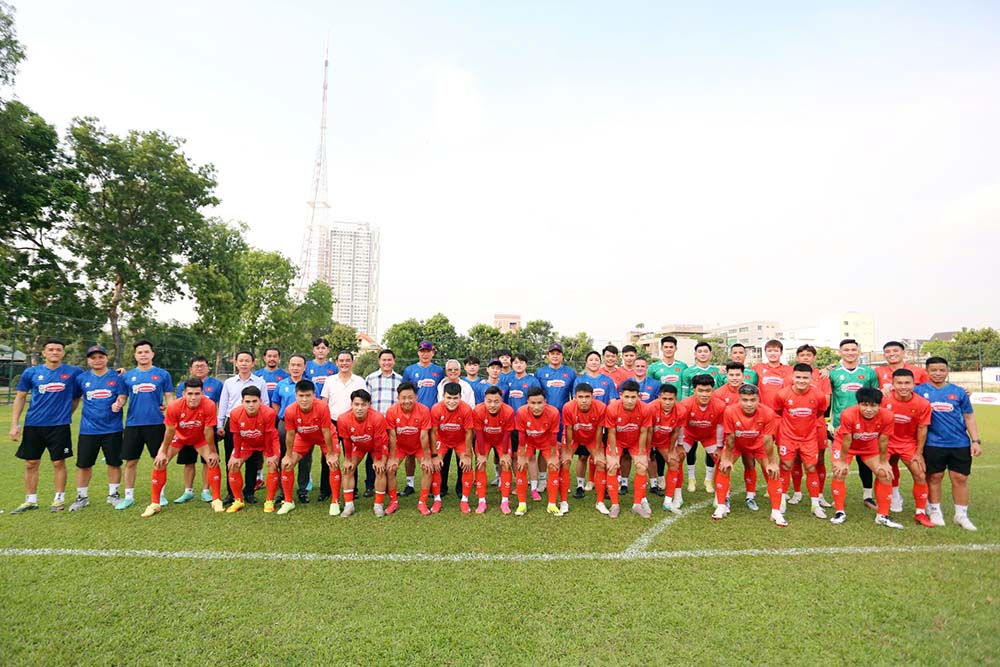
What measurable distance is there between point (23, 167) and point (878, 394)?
24691 mm

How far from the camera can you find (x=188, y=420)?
17.9 feet

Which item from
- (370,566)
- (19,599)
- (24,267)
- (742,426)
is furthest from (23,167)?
(742,426)

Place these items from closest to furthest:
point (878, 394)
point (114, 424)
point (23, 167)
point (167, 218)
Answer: point (878, 394) < point (114, 424) < point (23, 167) < point (167, 218)

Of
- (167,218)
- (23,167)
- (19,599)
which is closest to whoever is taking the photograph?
(19,599)

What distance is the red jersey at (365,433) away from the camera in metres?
Result: 5.48

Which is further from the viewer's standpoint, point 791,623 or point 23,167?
point 23,167

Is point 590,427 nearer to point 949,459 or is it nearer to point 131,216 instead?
point 949,459

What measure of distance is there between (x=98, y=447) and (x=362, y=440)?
122 inches

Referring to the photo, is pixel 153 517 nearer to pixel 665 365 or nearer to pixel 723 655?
pixel 723 655

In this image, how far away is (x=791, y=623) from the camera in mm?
3029

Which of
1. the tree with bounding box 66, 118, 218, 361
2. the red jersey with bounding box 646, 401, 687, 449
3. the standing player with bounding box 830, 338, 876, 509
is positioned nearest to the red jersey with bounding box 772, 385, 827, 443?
the standing player with bounding box 830, 338, 876, 509

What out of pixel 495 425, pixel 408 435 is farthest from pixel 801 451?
pixel 408 435

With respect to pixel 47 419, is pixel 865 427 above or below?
above

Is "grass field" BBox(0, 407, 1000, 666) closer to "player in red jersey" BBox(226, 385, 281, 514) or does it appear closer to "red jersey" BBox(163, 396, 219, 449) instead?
"player in red jersey" BBox(226, 385, 281, 514)
